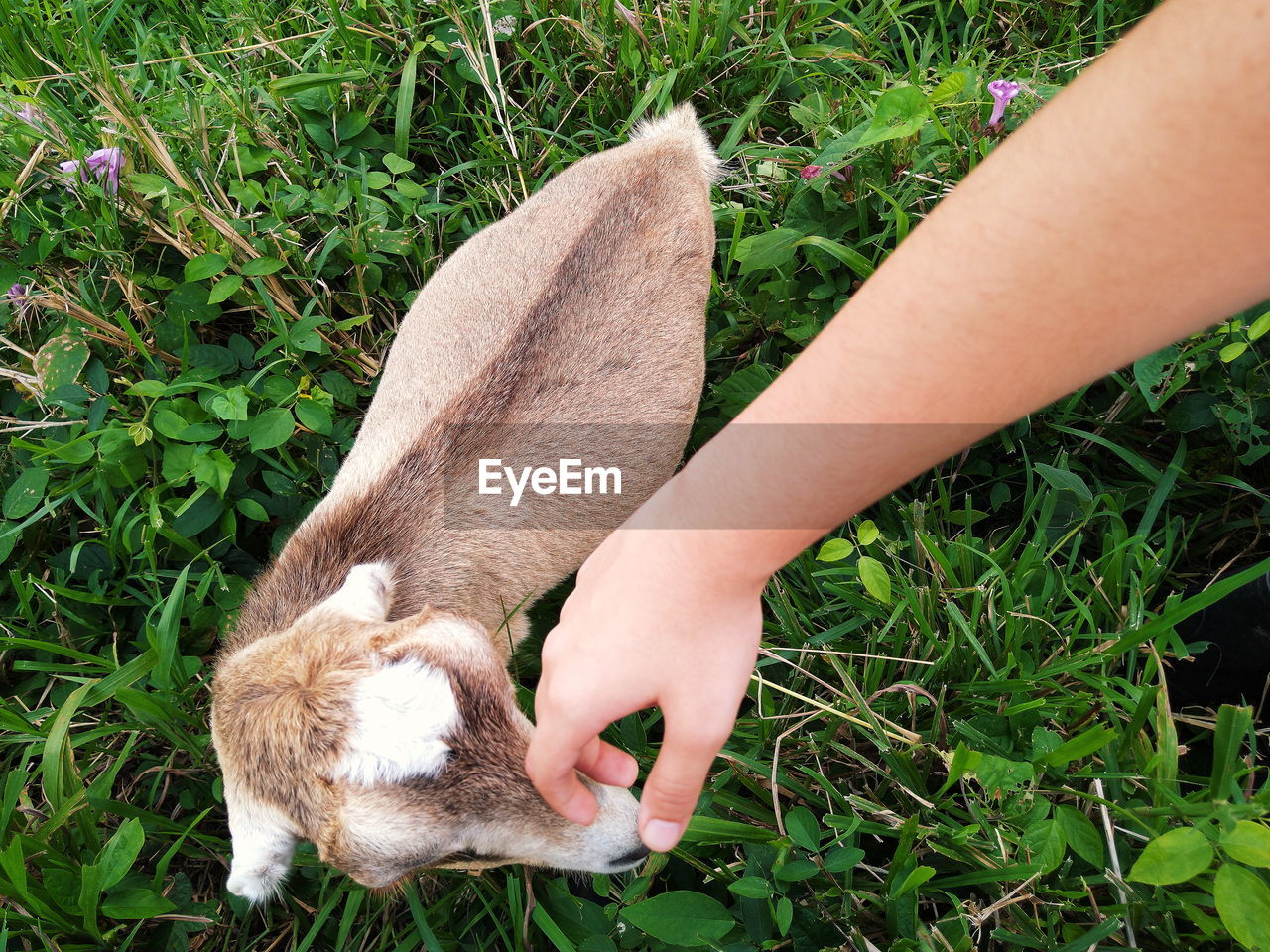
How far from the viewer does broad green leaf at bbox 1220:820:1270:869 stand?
153 centimetres

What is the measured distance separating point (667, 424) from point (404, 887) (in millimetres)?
→ 1971

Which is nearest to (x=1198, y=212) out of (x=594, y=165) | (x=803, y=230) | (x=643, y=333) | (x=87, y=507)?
(x=643, y=333)

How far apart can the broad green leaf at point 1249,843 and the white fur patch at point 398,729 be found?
6.06 ft

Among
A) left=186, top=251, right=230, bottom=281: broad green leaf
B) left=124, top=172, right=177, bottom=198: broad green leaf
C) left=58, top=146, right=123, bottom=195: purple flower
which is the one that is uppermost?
left=58, top=146, right=123, bottom=195: purple flower

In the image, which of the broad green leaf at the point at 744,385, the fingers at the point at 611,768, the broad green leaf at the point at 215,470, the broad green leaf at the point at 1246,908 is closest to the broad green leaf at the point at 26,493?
the broad green leaf at the point at 215,470

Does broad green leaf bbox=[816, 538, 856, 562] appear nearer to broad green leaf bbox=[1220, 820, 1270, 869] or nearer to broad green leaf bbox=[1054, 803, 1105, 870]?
broad green leaf bbox=[1054, 803, 1105, 870]

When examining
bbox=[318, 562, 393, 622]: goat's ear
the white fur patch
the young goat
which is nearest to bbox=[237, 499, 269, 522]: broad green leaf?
the young goat

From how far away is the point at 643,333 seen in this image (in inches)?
132

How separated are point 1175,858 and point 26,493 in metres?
4.07

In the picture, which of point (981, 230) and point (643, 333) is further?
point (643, 333)

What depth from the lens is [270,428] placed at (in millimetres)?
3291

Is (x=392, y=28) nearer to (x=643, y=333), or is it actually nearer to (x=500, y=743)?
(x=643, y=333)

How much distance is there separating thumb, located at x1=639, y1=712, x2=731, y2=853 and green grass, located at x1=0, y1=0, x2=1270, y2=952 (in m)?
0.42

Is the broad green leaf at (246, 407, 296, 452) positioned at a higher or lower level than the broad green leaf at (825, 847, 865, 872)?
higher
